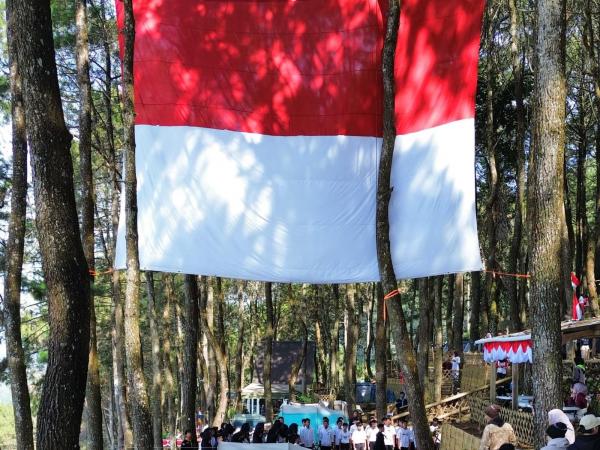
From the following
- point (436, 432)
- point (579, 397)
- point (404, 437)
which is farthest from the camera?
point (436, 432)

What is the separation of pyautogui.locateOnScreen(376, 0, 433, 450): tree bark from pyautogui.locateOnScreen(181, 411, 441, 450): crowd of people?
4582mm

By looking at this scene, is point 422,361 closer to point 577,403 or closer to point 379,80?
point 577,403

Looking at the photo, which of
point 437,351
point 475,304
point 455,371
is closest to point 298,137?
point 437,351

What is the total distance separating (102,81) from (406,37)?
12425mm

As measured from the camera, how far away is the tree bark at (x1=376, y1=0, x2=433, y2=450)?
42.2 feet

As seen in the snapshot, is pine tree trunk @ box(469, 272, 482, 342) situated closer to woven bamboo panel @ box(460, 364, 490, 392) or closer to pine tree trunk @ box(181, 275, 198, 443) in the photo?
woven bamboo panel @ box(460, 364, 490, 392)

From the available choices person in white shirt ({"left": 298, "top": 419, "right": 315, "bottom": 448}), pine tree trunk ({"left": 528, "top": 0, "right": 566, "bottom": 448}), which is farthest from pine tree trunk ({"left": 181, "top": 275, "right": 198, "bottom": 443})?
pine tree trunk ({"left": 528, "top": 0, "right": 566, "bottom": 448})

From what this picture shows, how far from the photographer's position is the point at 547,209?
1029 centimetres

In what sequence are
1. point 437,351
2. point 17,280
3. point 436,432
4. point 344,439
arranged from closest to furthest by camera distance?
point 17,280 < point 436,432 < point 344,439 < point 437,351

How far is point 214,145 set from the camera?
14.3 meters

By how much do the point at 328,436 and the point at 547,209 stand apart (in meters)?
12.2

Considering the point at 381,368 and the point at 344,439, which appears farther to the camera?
the point at 344,439

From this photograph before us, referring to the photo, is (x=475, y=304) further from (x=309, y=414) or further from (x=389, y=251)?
(x=389, y=251)

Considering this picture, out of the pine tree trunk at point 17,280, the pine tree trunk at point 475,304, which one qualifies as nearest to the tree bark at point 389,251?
the pine tree trunk at point 17,280
